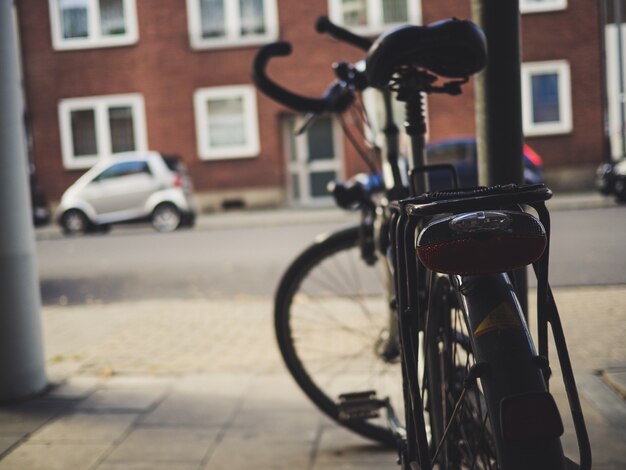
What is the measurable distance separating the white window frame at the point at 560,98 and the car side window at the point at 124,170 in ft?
35.3

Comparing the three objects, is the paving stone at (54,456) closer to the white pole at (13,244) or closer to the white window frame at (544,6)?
the white pole at (13,244)

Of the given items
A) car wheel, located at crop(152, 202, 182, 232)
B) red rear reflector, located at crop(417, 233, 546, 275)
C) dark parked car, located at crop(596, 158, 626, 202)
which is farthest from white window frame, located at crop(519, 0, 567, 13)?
red rear reflector, located at crop(417, 233, 546, 275)

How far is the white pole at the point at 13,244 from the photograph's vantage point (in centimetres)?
383

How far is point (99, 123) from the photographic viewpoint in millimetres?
23297

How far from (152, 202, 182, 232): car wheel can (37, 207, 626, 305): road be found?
1.16 metres

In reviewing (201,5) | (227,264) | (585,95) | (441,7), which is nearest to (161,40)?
(201,5)

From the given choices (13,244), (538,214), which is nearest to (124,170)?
(13,244)

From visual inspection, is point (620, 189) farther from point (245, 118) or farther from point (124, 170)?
point (245, 118)

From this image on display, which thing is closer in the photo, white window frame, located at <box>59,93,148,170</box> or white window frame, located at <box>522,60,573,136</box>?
white window frame, located at <box>522,60,573,136</box>

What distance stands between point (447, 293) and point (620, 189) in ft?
48.4

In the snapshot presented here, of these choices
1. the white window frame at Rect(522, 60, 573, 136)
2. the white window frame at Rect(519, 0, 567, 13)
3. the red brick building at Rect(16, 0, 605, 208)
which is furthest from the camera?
the red brick building at Rect(16, 0, 605, 208)

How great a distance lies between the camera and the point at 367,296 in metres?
4.04

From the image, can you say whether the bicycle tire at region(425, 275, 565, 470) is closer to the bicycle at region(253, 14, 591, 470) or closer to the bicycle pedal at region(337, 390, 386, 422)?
the bicycle at region(253, 14, 591, 470)

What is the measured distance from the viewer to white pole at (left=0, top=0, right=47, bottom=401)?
151 inches
